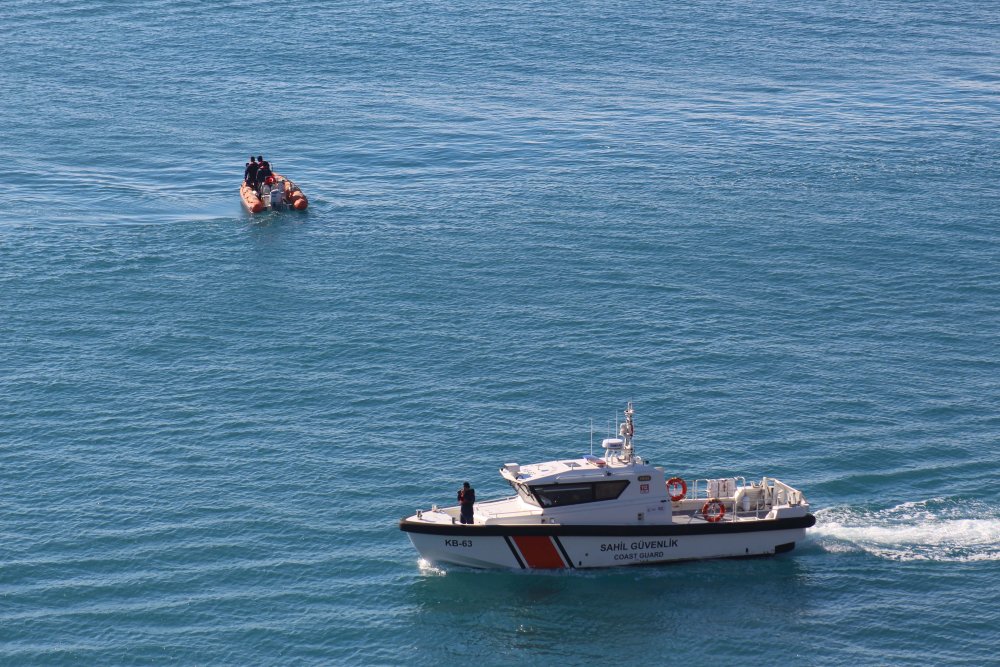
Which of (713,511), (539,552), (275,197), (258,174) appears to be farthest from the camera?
(258,174)

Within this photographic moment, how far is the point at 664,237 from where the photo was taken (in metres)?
84.8

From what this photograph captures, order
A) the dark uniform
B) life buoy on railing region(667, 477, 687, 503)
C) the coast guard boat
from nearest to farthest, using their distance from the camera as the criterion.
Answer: the dark uniform
the coast guard boat
life buoy on railing region(667, 477, 687, 503)

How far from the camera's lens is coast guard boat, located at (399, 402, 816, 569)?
165 feet

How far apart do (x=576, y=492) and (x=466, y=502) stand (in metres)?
4.01

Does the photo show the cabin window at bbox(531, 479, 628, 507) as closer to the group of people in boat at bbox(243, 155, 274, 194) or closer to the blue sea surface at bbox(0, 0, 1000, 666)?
the blue sea surface at bbox(0, 0, 1000, 666)

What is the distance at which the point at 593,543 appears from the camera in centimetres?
5112

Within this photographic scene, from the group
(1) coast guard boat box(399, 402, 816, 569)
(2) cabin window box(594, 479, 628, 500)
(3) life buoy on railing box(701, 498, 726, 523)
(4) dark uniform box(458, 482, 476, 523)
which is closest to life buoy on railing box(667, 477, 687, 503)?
(1) coast guard boat box(399, 402, 816, 569)

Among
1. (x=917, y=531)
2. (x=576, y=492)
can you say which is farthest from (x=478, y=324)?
(x=917, y=531)

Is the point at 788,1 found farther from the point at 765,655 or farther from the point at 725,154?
the point at 765,655

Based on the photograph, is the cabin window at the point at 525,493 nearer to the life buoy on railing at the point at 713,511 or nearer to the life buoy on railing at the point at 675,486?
the life buoy on railing at the point at 675,486

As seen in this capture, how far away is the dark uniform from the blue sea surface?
201 centimetres

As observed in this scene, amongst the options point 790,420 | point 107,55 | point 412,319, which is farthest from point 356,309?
point 107,55

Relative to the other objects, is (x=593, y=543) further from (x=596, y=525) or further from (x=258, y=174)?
(x=258, y=174)

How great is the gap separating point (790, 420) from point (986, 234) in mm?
30933
